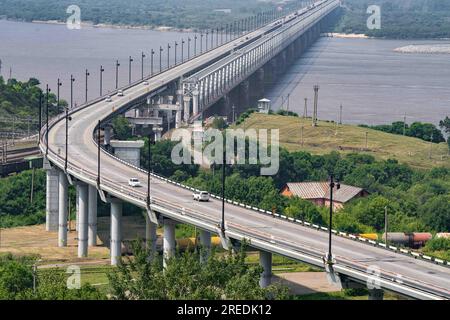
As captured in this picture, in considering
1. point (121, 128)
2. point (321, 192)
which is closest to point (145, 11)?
point (121, 128)

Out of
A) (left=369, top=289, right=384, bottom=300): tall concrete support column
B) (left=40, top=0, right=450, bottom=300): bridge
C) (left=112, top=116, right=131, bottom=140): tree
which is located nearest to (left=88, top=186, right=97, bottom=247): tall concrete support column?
(left=40, top=0, right=450, bottom=300): bridge

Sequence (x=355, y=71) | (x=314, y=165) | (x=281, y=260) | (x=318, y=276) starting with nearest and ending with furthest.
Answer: (x=318, y=276) < (x=281, y=260) < (x=314, y=165) < (x=355, y=71)

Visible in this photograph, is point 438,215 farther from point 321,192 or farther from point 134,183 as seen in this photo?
point 134,183

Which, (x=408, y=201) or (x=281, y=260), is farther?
(x=408, y=201)

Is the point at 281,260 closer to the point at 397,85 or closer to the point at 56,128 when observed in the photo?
the point at 56,128

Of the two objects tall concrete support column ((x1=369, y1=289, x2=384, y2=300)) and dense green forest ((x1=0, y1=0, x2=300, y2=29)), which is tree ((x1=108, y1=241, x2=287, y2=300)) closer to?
tall concrete support column ((x1=369, y1=289, x2=384, y2=300))

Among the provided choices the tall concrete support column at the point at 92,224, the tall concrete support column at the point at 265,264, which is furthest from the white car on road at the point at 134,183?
the tall concrete support column at the point at 265,264
